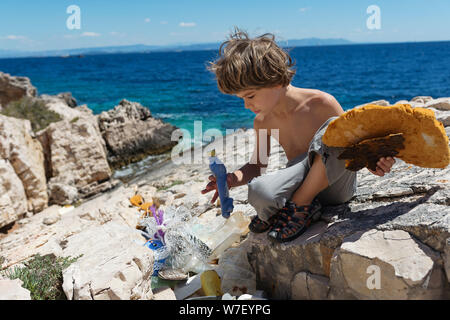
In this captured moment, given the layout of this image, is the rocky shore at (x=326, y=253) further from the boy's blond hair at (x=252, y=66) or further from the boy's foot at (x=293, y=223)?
the boy's blond hair at (x=252, y=66)

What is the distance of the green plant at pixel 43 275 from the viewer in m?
2.12

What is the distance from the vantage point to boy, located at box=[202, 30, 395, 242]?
2229mm

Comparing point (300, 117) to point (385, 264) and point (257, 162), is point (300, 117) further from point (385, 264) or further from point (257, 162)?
point (385, 264)

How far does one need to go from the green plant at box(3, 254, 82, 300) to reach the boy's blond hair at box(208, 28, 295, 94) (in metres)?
1.55

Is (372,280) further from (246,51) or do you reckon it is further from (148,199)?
(148,199)

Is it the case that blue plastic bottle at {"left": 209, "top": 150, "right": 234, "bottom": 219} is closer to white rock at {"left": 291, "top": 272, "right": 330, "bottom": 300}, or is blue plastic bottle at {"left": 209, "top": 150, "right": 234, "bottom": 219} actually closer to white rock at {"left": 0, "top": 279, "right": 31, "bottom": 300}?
white rock at {"left": 291, "top": 272, "right": 330, "bottom": 300}

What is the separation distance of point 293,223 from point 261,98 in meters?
0.84

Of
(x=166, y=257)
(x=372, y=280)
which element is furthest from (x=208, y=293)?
(x=372, y=280)

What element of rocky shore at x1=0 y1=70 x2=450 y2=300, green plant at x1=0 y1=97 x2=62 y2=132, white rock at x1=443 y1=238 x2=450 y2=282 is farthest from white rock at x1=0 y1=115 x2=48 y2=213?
white rock at x1=443 y1=238 x2=450 y2=282

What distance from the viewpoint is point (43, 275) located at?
2.22m

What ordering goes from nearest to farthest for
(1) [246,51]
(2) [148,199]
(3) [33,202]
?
(1) [246,51]
(2) [148,199]
(3) [33,202]

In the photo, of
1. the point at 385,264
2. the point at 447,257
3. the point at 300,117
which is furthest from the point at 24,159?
the point at 447,257

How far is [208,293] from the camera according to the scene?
2391mm
